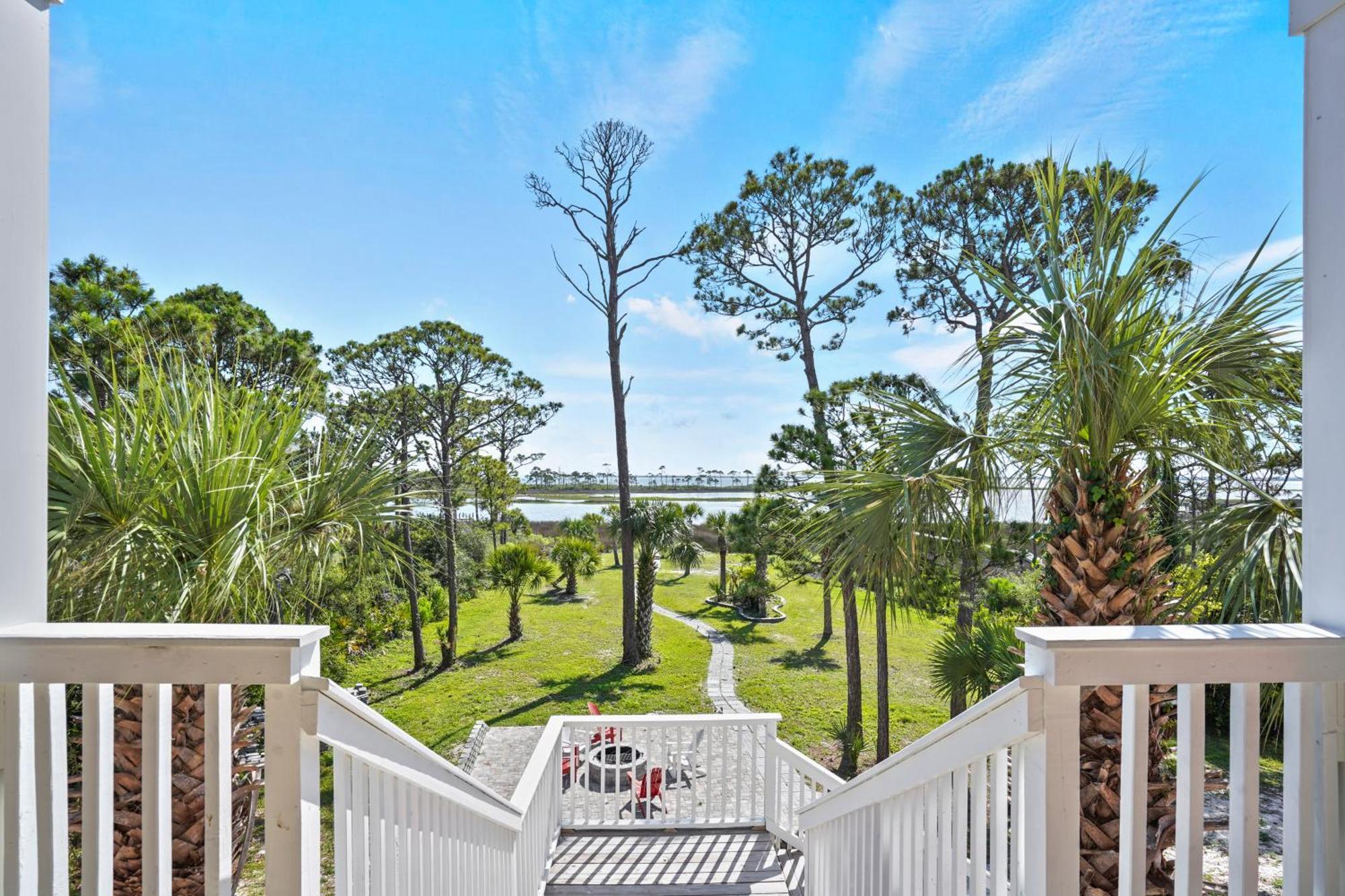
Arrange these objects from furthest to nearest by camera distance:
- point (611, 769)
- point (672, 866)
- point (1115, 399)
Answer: point (611, 769) < point (672, 866) < point (1115, 399)

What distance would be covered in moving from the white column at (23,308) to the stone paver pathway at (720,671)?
8.61 m

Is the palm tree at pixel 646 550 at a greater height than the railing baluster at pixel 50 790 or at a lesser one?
lesser

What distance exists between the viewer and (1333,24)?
34.1 inches

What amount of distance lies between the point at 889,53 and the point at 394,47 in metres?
4.52

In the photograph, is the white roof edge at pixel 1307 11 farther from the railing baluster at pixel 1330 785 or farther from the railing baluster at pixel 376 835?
the railing baluster at pixel 376 835

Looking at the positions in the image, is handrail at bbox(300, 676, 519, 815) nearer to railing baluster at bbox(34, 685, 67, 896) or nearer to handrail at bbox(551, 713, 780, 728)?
railing baluster at bbox(34, 685, 67, 896)

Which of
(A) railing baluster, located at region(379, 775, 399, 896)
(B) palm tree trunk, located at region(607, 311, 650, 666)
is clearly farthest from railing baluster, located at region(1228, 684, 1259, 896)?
(B) palm tree trunk, located at region(607, 311, 650, 666)

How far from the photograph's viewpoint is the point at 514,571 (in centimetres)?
1098

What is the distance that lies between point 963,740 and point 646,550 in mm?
9892

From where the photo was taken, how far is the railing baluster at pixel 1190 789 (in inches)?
33.2

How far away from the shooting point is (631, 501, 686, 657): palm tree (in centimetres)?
1079

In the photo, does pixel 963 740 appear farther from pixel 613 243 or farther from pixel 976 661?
pixel 613 243

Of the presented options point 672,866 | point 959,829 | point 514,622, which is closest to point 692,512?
point 514,622

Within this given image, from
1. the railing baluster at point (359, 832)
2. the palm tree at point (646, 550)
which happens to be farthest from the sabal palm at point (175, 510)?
the palm tree at point (646, 550)
